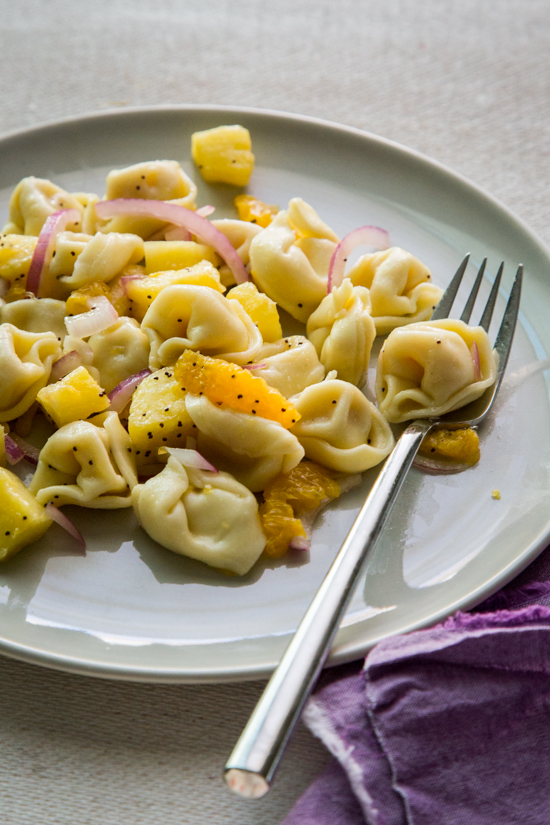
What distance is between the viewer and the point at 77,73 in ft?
14.6

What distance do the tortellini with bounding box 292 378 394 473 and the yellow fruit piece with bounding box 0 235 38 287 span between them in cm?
120

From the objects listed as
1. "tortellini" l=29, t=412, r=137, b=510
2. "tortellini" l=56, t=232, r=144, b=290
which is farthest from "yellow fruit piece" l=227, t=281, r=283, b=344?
"tortellini" l=29, t=412, r=137, b=510

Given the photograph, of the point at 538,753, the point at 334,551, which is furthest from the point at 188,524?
the point at 538,753

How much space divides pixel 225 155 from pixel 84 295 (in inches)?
43.5

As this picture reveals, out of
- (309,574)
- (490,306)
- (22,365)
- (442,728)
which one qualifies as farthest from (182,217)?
(442,728)

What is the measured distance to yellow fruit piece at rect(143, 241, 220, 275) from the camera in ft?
9.71

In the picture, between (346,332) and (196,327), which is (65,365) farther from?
(346,332)

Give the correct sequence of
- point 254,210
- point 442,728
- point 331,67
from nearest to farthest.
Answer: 1. point 442,728
2. point 254,210
3. point 331,67

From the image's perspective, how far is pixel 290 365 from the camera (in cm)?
270

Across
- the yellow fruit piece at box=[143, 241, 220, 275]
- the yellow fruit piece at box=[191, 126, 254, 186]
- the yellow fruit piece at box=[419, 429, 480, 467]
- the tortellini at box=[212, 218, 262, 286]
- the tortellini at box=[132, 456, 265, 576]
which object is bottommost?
the tortellini at box=[132, 456, 265, 576]

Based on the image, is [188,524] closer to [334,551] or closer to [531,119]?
[334,551]

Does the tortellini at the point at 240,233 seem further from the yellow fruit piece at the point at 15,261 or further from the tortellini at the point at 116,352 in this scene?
the yellow fruit piece at the point at 15,261

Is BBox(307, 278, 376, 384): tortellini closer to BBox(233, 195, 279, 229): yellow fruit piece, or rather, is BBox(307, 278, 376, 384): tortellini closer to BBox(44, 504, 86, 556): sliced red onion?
BBox(233, 195, 279, 229): yellow fruit piece

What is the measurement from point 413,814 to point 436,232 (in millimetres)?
2404
